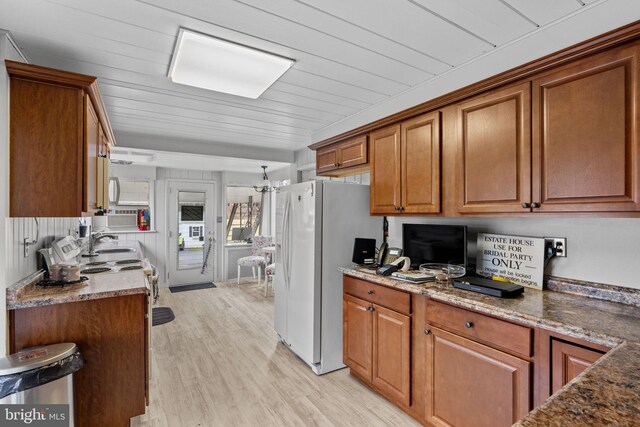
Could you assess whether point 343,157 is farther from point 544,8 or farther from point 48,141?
point 48,141

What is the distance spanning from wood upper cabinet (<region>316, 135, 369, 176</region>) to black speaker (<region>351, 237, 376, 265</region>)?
0.72m

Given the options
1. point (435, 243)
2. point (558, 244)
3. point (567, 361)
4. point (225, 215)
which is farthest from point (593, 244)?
point (225, 215)

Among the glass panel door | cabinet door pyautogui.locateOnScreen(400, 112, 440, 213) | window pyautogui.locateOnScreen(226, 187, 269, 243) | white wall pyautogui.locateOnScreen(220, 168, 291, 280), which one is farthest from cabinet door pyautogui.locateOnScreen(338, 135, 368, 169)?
the glass panel door

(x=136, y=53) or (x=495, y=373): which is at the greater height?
(x=136, y=53)

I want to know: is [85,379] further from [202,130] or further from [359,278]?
[202,130]

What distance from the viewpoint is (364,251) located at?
282 cm

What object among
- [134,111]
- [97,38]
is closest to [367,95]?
[97,38]

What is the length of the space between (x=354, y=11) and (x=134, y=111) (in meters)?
2.38

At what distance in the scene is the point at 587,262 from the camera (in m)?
1.78

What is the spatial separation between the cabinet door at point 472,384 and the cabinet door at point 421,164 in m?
0.88

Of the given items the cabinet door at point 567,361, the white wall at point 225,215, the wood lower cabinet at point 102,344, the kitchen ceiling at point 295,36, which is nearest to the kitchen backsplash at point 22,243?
the wood lower cabinet at point 102,344

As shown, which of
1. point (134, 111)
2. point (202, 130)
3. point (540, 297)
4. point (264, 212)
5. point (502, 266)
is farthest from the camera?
point (264, 212)

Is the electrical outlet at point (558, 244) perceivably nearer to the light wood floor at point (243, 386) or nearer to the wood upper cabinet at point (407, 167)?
the wood upper cabinet at point (407, 167)

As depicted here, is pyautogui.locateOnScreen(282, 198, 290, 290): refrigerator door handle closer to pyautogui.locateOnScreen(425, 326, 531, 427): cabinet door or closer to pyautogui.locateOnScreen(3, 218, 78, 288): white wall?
pyautogui.locateOnScreen(425, 326, 531, 427): cabinet door
